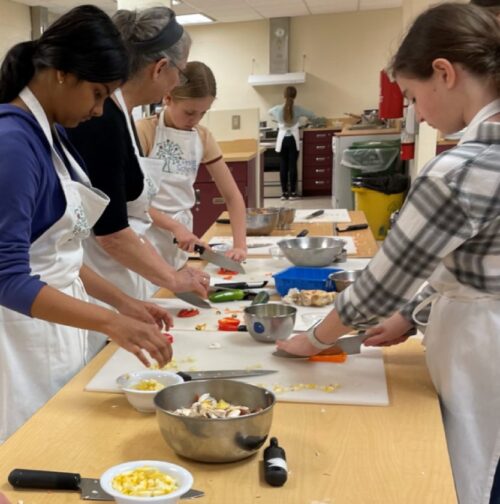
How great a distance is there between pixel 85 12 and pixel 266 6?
7.61m

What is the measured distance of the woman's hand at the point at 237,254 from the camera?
2.26 metres

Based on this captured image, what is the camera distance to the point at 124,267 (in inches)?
77.2

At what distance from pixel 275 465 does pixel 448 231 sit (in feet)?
1.51

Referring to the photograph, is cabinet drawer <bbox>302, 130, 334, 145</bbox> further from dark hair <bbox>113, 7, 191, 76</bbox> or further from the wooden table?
the wooden table

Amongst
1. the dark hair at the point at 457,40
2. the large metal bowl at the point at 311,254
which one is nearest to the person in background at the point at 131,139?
the large metal bowl at the point at 311,254

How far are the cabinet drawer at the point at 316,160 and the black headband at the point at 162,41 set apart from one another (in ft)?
24.2

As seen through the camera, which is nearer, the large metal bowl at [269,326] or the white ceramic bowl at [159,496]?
the white ceramic bowl at [159,496]

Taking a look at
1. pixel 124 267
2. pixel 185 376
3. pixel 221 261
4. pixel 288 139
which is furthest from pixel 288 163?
pixel 185 376

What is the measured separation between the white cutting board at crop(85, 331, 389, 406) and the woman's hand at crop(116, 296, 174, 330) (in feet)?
0.26

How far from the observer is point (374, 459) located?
36.7 inches

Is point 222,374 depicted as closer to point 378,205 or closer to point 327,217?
point 327,217

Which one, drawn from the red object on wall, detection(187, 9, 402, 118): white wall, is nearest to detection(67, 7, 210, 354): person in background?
the red object on wall

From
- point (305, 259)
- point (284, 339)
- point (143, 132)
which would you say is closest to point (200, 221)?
point (143, 132)

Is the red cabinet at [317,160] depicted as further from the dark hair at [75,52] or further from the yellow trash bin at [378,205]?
the dark hair at [75,52]
